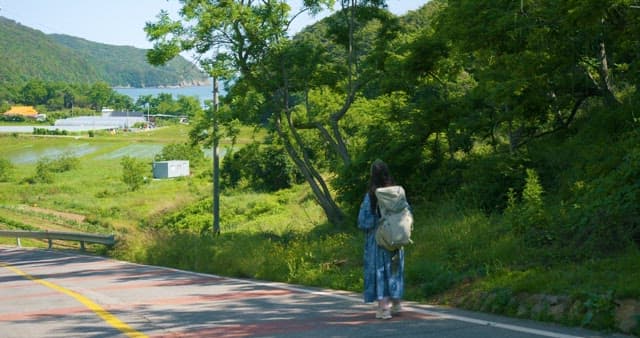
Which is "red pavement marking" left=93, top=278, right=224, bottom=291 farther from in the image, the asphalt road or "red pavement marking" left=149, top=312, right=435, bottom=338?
"red pavement marking" left=149, top=312, right=435, bottom=338

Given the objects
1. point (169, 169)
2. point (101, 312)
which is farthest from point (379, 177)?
point (169, 169)

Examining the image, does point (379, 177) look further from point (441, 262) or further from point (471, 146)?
point (471, 146)

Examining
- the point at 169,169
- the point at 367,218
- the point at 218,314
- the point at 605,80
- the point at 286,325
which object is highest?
the point at 605,80

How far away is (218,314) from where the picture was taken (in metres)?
8.95

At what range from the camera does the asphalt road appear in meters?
7.32

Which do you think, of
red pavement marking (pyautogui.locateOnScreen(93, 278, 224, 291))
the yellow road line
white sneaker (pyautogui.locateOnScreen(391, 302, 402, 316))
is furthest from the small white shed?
white sneaker (pyautogui.locateOnScreen(391, 302, 402, 316))

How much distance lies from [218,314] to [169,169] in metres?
91.4

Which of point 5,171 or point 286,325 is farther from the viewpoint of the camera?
point 5,171

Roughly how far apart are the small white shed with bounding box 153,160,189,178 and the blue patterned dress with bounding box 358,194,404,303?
91913mm

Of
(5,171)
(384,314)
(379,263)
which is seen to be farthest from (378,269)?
(5,171)

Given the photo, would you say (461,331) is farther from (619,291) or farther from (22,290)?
(22,290)

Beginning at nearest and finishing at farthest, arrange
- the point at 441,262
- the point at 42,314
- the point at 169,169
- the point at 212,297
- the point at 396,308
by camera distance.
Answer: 1. the point at 396,308
2. the point at 42,314
3. the point at 441,262
4. the point at 212,297
5. the point at 169,169

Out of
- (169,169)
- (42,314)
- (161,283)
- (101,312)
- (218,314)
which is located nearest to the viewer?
(218,314)

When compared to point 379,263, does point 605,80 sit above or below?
above
